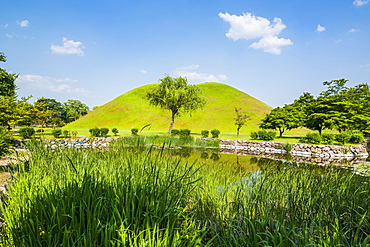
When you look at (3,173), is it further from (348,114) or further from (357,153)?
(348,114)

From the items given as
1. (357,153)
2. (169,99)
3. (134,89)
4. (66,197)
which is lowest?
(357,153)

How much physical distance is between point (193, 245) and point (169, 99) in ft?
85.5

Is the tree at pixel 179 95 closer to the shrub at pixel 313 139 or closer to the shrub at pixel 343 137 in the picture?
the shrub at pixel 313 139

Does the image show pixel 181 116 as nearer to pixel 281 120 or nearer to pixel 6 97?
pixel 281 120

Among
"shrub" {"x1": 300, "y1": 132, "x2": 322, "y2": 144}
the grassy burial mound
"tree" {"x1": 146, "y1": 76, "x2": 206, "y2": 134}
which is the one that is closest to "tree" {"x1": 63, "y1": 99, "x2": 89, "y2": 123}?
the grassy burial mound

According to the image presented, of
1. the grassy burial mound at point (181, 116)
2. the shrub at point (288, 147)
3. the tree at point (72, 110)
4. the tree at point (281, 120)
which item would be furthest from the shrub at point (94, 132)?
the tree at point (72, 110)

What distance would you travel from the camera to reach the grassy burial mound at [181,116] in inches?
1871

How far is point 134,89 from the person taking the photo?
77.5 meters

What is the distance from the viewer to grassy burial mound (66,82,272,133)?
47.5 meters

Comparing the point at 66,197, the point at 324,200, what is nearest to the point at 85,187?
the point at 66,197

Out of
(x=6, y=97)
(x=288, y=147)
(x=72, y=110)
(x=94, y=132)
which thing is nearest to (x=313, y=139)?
(x=288, y=147)

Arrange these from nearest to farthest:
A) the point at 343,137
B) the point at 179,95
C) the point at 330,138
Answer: the point at 343,137, the point at 330,138, the point at 179,95

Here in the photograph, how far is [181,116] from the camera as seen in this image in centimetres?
5244

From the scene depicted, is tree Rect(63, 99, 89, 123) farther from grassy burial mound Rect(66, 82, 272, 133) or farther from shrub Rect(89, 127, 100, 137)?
shrub Rect(89, 127, 100, 137)
